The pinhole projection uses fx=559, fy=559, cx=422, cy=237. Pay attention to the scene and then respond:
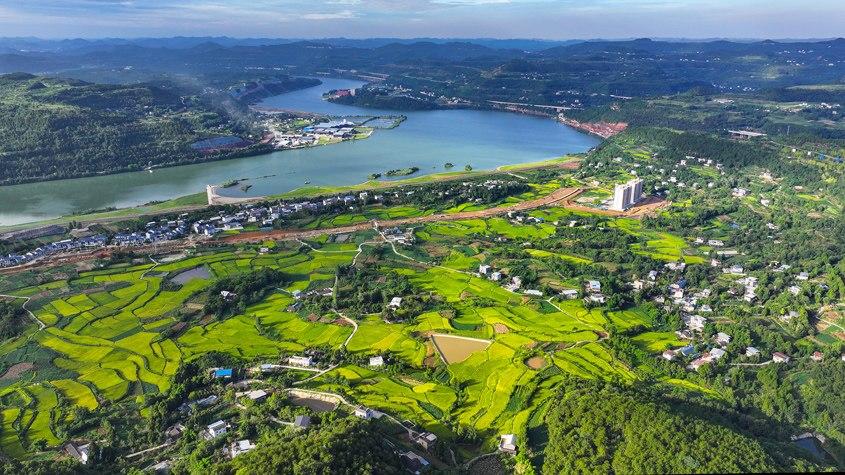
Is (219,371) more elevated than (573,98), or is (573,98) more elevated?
(573,98)

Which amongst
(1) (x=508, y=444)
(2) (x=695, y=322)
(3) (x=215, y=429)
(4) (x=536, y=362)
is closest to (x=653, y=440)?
(1) (x=508, y=444)

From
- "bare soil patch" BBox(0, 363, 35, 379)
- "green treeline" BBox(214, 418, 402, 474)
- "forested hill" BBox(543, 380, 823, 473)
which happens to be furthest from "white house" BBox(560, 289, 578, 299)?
"bare soil patch" BBox(0, 363, 35, 379)

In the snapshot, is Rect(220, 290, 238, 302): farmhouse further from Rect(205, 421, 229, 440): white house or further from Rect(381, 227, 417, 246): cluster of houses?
Rect(381, 227, 417, 246): cluster of houses

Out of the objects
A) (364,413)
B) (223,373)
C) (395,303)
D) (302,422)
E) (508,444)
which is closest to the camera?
(508,444)

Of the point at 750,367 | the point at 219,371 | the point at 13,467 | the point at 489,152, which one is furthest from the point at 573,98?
the point at 13,467

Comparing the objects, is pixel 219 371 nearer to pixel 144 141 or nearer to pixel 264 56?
pixel 144 141

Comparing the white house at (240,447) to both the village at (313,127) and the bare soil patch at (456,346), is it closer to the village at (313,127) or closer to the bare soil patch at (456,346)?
the bare soil patch at (456,346)

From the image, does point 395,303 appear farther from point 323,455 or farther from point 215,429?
point 323,455
